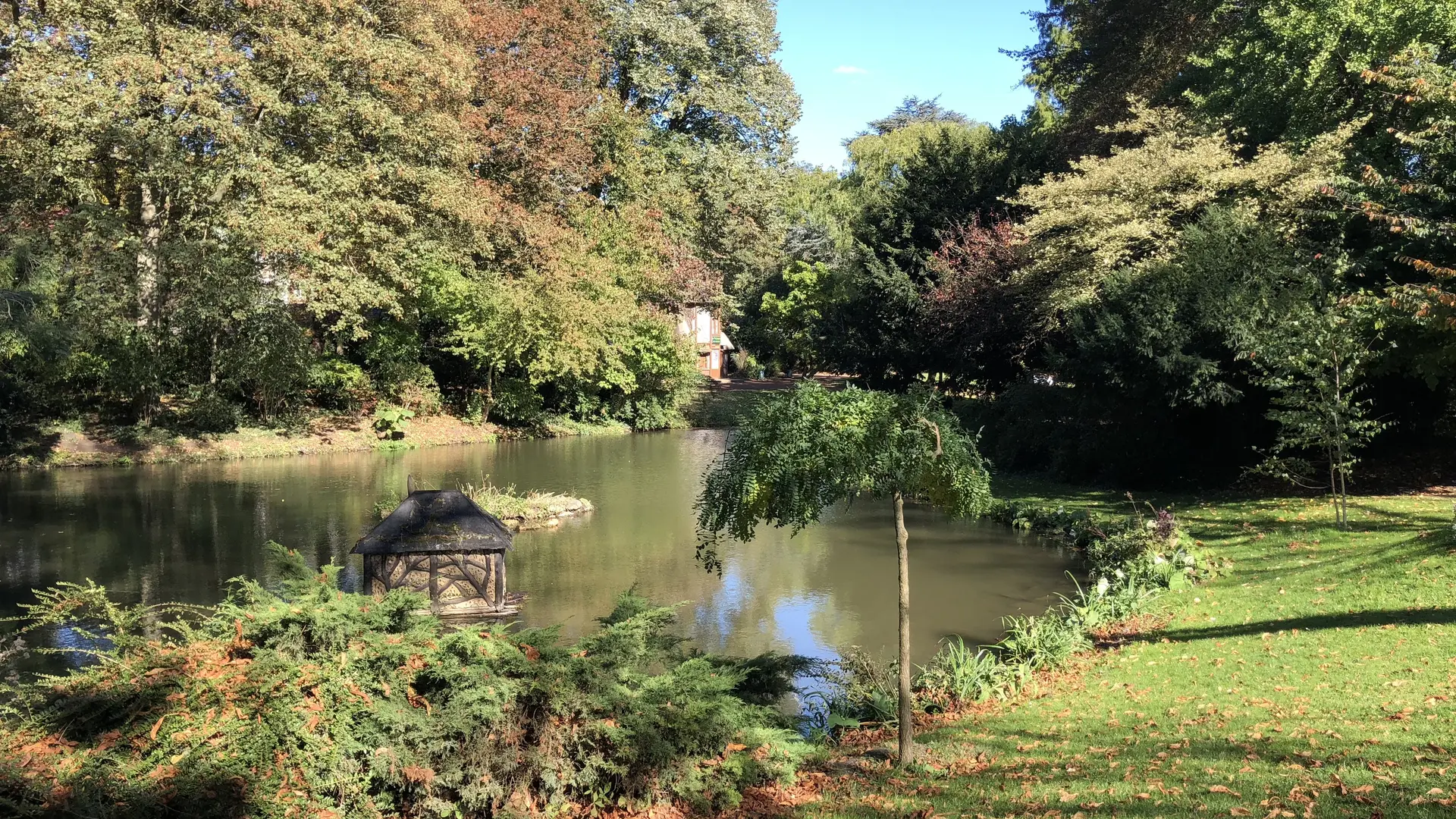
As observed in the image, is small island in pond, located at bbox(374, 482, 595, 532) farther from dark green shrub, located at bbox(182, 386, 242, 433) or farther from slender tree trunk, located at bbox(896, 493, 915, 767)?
slender tree trunk, located at bbox(896, 493, 915, 767)

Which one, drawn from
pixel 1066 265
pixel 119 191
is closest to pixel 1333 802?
pixel 1066 265

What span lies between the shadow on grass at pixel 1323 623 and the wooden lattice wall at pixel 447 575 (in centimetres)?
799

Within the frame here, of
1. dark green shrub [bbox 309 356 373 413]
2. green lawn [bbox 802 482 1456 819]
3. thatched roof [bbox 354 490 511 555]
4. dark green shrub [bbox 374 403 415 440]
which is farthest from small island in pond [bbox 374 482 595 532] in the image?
dark green shrub [bbox 309 356 373 413]

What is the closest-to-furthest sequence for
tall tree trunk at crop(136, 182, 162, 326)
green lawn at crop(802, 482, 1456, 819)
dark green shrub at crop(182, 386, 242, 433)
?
green lawn at crop(802, 482, 1456, 819) < tall tree trunk at crop(136, 182, 162, 326) < dark green shrub at crop(182, 386, 242, 433)

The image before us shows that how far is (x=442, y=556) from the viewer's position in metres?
12.2

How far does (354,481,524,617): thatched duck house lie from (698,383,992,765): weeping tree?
611cm

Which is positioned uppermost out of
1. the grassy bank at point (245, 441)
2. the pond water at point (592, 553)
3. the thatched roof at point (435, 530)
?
the grassy bank at point (245, 441)

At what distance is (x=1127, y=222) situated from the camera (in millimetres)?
21734

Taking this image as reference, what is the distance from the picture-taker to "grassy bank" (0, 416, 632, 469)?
25.0 meters

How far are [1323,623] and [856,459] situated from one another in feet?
21.0

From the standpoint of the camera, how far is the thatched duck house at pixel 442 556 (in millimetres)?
12062

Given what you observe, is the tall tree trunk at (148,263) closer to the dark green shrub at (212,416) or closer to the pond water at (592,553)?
the dark green shrub at (212,416)

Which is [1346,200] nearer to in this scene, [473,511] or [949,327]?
[949,327]

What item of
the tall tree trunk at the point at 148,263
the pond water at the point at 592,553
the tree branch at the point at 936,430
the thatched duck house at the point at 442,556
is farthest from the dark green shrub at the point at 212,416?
the tree branch at the point at 936,430
